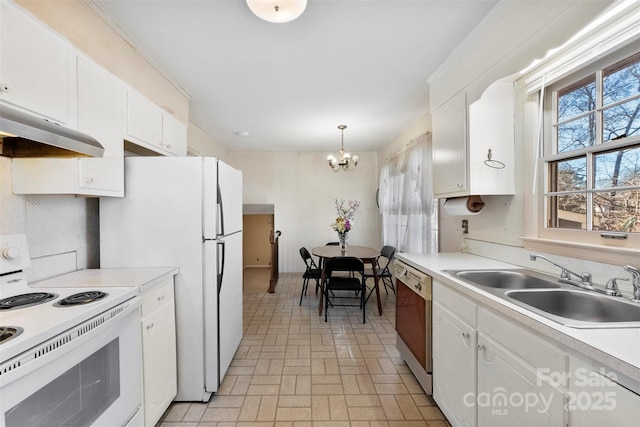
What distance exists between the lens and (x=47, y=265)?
5.31ft

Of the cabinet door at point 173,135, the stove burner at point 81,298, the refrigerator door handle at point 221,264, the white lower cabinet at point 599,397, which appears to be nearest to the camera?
the white lower cabinet at point 599,397

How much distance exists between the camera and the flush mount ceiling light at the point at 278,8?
1511mm

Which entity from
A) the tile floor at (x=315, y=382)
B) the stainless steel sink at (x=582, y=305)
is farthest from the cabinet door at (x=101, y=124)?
the stainless steel sink at (x=582, y=305)

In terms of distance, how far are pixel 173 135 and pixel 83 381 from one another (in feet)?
6.63

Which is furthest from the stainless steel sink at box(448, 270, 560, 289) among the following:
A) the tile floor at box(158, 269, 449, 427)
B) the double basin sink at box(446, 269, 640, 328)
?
the tile floor at box(158, 269, 449, 427)

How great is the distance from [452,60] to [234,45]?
5.78ft

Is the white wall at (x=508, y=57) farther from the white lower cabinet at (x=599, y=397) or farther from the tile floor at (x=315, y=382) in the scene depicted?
the tile floor at (x=315, y=382)

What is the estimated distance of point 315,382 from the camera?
215cm

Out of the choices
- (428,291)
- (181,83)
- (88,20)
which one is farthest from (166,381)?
(181,83)

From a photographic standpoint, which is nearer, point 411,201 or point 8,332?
point 8,332

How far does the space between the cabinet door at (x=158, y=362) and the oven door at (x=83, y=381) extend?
0.27 feet

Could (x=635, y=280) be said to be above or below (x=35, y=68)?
below

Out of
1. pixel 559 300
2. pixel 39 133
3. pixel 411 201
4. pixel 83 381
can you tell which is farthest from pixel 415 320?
pixel 39 133

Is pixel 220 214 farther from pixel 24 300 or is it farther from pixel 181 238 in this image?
pixel 24 300
